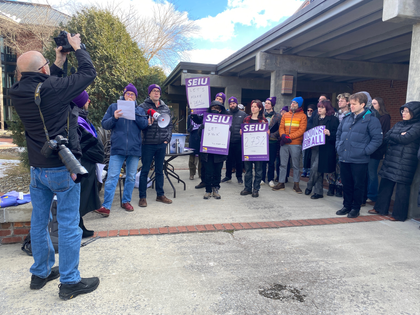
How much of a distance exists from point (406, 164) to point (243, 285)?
3.18 m

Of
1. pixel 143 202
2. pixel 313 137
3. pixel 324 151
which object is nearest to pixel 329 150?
pixel 324 151

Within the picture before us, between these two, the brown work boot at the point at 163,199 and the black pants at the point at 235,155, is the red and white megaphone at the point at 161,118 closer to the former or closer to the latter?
the brown work boot at the point at 163,199

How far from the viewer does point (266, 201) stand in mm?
5242

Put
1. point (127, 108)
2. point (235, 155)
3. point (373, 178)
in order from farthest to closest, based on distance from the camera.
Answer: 1. point (235, 155)
2. point (373, 178)
3. point (127, 108)

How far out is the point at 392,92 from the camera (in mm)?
13305

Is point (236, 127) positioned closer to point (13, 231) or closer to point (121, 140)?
point (121, 140)

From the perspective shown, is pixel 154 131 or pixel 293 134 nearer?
pixel 154 131

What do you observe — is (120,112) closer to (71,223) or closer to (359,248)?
(71,223)

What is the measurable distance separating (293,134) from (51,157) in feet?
15.2

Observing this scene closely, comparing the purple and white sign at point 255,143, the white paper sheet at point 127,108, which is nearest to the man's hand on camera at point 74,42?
the white paper sheet at point 127,108

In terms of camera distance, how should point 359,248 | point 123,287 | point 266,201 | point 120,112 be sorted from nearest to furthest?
point 123,287
point 359,248
point 120,112
point 266,201

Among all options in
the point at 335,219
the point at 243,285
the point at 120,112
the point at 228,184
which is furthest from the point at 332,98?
the point at 243,285

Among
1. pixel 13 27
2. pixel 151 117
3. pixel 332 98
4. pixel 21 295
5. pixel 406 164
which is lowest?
pixel 21 295

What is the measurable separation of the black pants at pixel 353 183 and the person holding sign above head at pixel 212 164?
1.99 metres
